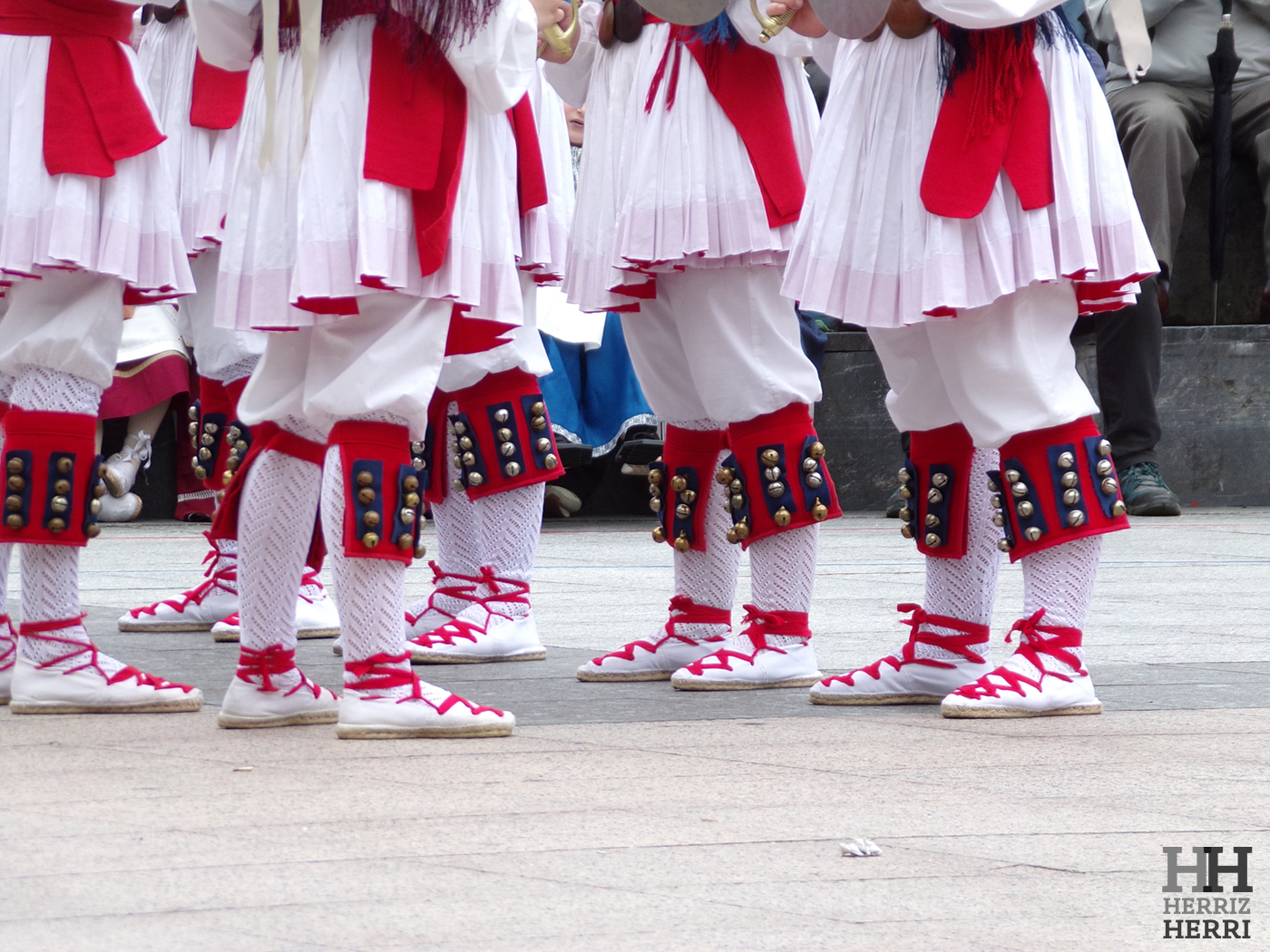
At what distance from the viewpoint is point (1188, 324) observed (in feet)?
29.0

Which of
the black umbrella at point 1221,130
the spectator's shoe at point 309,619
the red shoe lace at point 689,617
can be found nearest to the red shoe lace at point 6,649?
the spectator's shoe at point 309,619

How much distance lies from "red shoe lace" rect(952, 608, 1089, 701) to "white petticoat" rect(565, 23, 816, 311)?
860 mm

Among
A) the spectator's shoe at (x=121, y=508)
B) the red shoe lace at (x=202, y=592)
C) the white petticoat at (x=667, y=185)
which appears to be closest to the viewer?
the white petticoat at (x=667, y=185)

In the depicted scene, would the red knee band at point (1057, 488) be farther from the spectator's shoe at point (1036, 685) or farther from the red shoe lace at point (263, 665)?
the red shoe lace at point (263, 665)

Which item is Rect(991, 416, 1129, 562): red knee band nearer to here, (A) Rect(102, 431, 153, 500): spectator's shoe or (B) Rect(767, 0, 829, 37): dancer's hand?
(B) Rect(767, 0, 829, 37): dancer's hand

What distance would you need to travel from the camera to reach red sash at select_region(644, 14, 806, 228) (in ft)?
11.0

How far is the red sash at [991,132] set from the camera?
2906mm

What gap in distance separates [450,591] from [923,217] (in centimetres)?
151

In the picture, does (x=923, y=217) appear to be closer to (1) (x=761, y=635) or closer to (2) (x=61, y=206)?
(1) (x=761, y=635)

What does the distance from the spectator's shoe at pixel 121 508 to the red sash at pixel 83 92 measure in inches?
189

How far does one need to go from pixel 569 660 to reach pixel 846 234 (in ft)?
4.02

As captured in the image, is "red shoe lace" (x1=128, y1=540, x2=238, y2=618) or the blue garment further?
the blue garment

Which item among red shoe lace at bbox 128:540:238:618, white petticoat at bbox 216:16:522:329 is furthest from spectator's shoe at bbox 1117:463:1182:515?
white petticoat at bbox 216:16:522:329

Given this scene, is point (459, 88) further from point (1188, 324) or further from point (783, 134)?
point (1188, 324)
